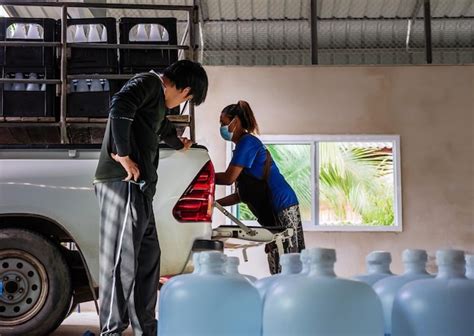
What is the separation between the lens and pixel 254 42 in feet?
36.7

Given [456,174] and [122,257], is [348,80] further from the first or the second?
[122,257]

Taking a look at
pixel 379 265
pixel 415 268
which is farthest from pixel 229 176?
pixel 415 268

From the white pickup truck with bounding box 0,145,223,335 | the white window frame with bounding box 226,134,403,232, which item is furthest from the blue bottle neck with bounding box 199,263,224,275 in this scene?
the white window frame with bounding box 226,134,403,232

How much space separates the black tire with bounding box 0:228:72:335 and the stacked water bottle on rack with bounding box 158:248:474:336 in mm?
2249

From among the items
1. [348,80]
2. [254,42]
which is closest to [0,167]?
[348,80]

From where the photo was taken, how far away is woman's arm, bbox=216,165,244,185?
4230 millimetres

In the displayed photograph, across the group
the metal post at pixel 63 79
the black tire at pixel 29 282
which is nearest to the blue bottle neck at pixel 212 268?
the black tire at pixel 29 282

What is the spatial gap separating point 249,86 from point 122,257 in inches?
225

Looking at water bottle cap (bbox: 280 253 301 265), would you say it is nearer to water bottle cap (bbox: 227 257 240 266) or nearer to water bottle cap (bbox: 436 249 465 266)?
water bottle cap (bbox: 227 257 240 266)

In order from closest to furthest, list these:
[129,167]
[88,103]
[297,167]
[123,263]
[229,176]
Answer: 1. [123,263]
2. [129,167]
3. [229,176]
4. [88,103]
5. [297,167]

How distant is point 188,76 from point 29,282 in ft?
4.54

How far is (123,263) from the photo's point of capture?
2.50 m

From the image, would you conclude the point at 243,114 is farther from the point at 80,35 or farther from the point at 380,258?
the point at 380,258

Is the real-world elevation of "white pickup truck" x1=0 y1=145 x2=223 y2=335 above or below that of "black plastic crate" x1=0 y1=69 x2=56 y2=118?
below
